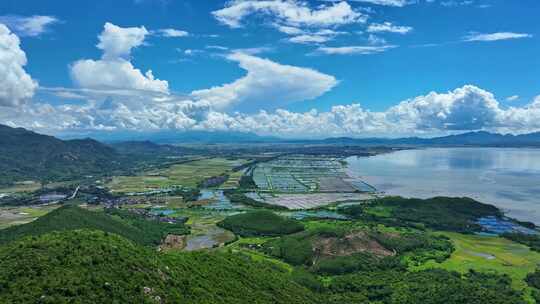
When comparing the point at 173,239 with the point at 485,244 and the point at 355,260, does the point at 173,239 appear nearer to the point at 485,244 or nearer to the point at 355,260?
the point at 355,260

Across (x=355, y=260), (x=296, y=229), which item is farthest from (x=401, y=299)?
(x=296, y=229)

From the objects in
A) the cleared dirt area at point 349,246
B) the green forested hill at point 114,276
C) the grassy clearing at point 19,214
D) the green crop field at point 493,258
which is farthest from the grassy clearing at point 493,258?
the grassy clearing at point 19,214

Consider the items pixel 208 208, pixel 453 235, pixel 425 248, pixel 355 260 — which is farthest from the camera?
pixel 208 208

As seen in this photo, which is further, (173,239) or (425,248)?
(173,239)

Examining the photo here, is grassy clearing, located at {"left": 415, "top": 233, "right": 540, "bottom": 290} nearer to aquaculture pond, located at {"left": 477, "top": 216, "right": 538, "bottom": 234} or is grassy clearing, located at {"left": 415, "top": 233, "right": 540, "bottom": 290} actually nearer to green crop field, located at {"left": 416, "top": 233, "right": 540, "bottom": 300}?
green crop field, located at {"left": 416, "top": 233, "right": 540, "bottom": 300}

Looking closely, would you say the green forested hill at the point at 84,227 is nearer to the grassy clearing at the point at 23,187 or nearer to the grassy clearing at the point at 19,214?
the grassy clearing at the point at 19,214

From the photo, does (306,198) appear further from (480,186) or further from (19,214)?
(19,214)
